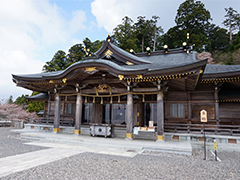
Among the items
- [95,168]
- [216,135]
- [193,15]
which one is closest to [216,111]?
[216,135]

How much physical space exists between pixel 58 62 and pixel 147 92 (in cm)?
3319

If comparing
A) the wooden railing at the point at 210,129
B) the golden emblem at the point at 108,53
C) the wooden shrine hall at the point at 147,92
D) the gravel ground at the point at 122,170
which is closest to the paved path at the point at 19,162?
the gravel ground at the point at 122,170

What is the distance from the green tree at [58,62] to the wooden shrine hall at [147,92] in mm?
24902

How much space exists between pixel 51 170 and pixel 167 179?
3143 millimetres

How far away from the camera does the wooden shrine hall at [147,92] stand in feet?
30.1

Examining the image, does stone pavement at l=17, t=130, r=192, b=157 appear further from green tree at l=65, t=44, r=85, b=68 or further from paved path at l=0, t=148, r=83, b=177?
green tree at l=65, t=44, r=85, b=68

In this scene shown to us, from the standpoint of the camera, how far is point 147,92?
31.9 feet

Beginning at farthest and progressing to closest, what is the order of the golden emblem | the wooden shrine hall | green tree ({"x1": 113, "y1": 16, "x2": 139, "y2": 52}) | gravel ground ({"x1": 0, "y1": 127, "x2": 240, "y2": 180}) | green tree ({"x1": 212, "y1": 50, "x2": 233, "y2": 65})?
green tree ({"x1": 113, "y1": 16, "x2": 139, "y2": 52}), green tree ({"x1": 212, "y1": 50, "x2": 233, "y2": 65}), the golden emblem, the wooden shrine hall, gravel ground ({"x1": 0, "y1": 127, "x2": 240, "y2": 180})

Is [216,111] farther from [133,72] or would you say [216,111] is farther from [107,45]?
[107,45]

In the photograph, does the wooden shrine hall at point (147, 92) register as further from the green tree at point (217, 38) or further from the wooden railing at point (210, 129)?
the green tree at point (217, 38)

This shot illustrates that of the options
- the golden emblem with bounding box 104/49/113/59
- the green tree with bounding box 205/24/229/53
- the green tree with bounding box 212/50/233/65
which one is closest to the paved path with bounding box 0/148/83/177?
the golden emblem with bounding box 104/49/113/59

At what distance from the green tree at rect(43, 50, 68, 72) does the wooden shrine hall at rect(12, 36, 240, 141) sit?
980 inches

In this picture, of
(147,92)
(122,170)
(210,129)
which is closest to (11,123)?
(147,92)

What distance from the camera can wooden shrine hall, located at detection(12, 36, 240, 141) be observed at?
9164 millimetres
